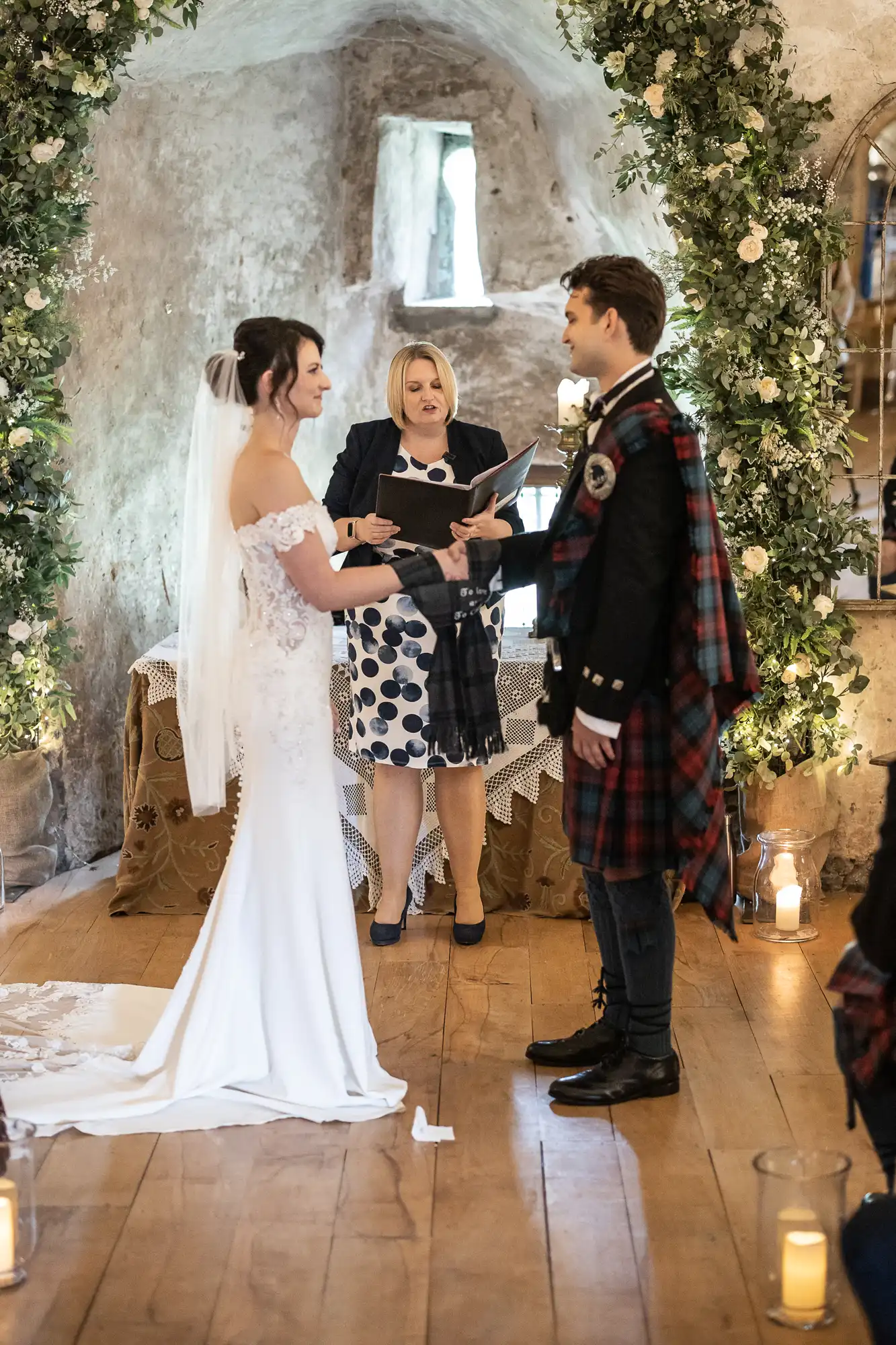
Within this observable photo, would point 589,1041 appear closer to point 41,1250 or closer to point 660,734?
point 660,734

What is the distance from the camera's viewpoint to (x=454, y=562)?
317 centimetres

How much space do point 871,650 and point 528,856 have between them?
1.26 meters

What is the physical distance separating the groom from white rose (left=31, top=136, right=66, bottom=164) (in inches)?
77.1

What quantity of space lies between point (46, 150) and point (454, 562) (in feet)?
6.92

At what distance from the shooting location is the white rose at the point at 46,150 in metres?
4.35

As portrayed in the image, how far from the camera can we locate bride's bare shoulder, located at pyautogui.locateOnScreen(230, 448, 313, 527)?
3061mm

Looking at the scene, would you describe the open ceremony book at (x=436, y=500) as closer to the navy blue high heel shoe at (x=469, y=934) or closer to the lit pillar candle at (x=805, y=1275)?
the navy blue high heel shoe at (x=469, y=934)

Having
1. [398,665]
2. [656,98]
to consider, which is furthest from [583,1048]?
[656,98]

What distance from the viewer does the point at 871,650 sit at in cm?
471

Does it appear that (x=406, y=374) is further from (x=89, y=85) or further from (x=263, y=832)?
(x=263, y=832)

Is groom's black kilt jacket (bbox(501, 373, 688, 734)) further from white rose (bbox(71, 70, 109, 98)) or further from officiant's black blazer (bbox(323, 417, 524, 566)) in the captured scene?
white rose (bbox(71, 70, 109, 98))

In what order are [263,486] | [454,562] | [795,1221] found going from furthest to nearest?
[454,562] → [263,486] → [795,1221]

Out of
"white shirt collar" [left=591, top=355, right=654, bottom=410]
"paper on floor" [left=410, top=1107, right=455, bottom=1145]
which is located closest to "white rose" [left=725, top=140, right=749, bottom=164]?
"white shirt collar" [left=591, top=355, right=654, bottom=410]

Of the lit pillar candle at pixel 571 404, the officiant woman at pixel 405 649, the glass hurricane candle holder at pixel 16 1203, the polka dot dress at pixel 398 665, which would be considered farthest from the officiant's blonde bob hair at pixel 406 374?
the glass hurricane candle holder at pixel 16 1203
